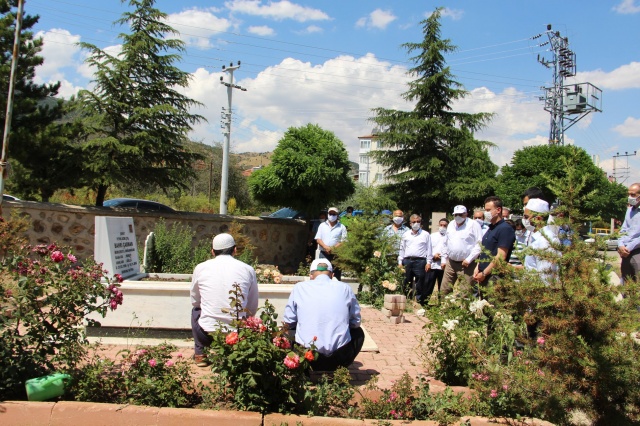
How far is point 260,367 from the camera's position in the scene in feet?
12.0

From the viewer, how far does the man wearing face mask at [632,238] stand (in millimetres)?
6461

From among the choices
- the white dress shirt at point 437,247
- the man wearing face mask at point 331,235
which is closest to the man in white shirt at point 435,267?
the white dress shirt at point 437,247

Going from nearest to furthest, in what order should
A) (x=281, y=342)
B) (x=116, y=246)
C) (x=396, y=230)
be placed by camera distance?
(x=281, y=342)
(x=116, y=246)
(x=396, y=230)

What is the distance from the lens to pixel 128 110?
11789 millimetres

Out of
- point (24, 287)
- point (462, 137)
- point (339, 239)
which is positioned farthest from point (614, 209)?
point (24, 287)

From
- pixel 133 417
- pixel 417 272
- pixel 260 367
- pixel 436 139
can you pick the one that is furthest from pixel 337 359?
pixel 436 139

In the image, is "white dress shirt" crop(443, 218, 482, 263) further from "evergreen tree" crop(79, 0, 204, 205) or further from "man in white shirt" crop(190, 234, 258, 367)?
"evergreen tree" crop(79, 0, 204, 205)

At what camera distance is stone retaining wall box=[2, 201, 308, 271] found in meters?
10.2

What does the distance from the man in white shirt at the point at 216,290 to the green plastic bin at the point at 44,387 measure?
1.22 meters

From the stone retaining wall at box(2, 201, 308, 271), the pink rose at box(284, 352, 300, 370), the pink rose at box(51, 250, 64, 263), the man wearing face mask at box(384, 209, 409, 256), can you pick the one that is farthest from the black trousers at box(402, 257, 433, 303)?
the pink rose at box(51, 250, 64, 263)

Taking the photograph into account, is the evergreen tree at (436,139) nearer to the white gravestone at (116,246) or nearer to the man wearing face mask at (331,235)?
the man wearing face mask at (331,235)

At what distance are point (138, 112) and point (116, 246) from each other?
19.6 feet

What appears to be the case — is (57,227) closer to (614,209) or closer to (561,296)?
(561,296)

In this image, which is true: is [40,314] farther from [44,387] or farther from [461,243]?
[461,243]
